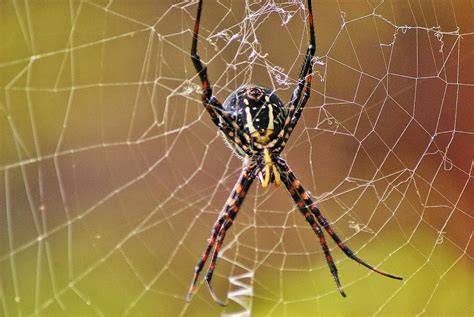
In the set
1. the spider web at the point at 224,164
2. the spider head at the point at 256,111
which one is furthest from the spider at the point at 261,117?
the spider web at the point at 224,164

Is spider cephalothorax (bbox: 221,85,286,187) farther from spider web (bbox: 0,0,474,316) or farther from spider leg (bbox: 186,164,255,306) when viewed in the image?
spider web (bbox: 0,0,474,316)

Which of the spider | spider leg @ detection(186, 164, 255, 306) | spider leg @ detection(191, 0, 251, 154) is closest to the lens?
spider leg @ detection(191, 0, 251, 154)

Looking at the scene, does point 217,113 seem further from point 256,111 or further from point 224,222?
point 224,222

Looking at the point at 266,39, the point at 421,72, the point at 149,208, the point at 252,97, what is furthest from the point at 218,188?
the point at 252,97

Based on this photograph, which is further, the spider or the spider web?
the spider web

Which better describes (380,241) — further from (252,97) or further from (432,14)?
(252,97)

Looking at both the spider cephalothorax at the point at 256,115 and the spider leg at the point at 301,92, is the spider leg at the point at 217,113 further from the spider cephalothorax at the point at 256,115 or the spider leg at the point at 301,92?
the spider leg at the point at 301,92

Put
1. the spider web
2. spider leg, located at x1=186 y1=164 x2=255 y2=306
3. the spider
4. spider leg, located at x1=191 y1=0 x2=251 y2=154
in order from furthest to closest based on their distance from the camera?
the spider web, spider leg, located at x1=186 y1=164 x2=255 y2=306, the spider, spider leg, located at x1=191 y1=0 x2=251 y2=154

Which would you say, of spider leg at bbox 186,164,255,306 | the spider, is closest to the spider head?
the spider
